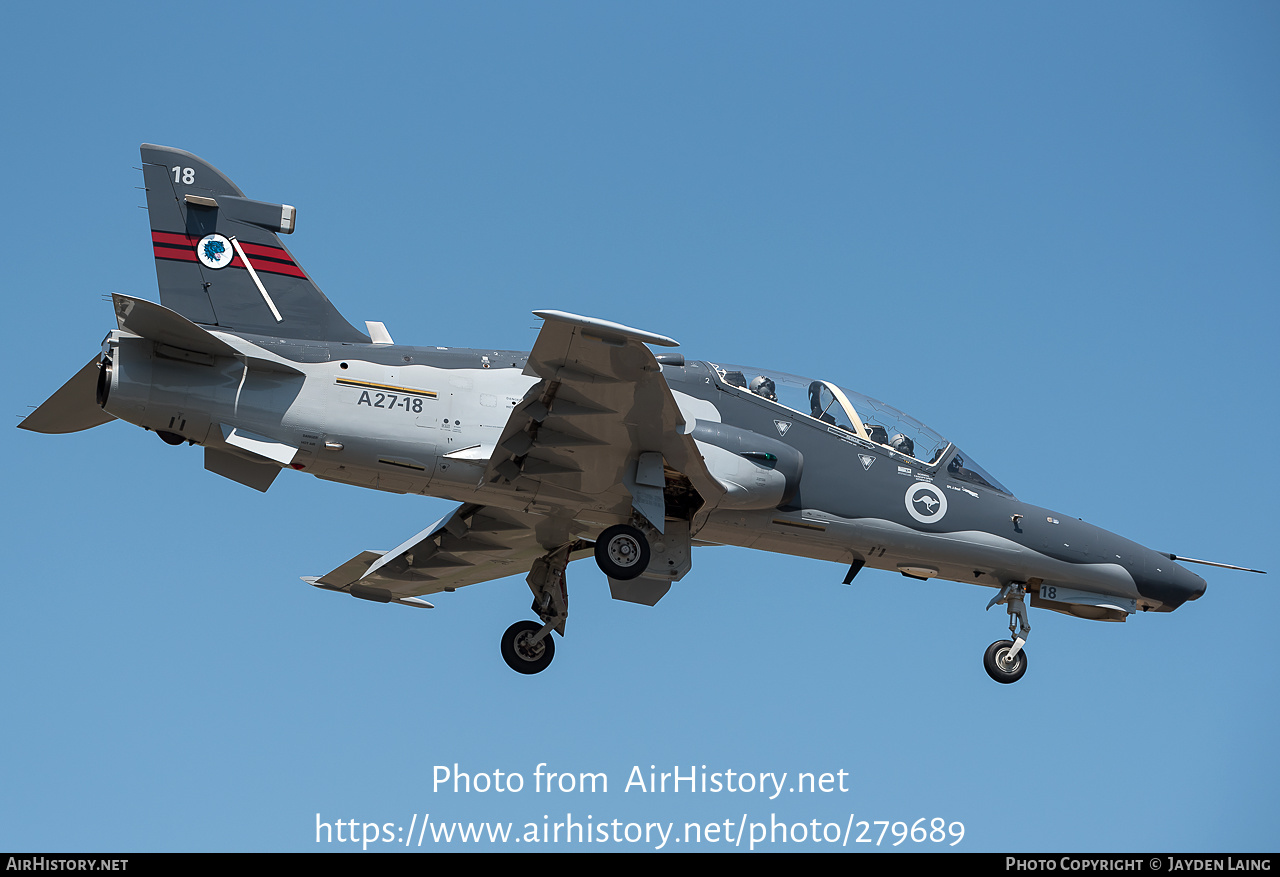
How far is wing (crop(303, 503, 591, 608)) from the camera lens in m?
21.3

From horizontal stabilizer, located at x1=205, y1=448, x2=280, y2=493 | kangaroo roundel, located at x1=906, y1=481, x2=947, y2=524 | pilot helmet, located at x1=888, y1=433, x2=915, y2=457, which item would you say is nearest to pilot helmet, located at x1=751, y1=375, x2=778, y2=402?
pilot helmet, located at x1=888, y1=433, x2=915, y2=457

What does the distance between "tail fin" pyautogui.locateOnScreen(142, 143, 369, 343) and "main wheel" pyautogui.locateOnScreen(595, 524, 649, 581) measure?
437cm

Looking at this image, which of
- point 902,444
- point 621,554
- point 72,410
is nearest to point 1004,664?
point 902,444

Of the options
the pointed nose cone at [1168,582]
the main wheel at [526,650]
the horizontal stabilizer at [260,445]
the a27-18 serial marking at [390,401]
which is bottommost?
the main wheel at [526,650]

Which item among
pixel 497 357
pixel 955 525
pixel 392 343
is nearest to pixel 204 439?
pixel 392 343

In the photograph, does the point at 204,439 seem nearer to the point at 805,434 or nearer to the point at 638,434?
the point at 638,434

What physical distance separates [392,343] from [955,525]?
8.79 meters

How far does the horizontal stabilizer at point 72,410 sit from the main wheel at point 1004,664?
13.5 metres

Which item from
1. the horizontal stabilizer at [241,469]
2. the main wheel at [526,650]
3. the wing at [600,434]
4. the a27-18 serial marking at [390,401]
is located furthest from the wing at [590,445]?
the horizontal stabilizer at [241,469]

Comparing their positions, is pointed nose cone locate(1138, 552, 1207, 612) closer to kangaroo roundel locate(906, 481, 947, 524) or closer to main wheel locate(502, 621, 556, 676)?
kangaroo roundel locate(906, 481, 947, 524)

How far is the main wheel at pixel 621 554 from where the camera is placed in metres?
18.5

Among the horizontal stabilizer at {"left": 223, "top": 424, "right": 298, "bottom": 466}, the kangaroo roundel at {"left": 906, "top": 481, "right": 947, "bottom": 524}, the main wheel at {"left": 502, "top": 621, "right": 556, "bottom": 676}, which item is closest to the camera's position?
the horizontal stabilizer at {"left": 223, "top": 424, "right": 298, "bottom": 466}

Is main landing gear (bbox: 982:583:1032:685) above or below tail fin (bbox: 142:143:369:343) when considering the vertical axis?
below

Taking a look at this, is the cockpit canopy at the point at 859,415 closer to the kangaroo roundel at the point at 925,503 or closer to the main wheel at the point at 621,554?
the kangaroo roundel at the point at 925,503
